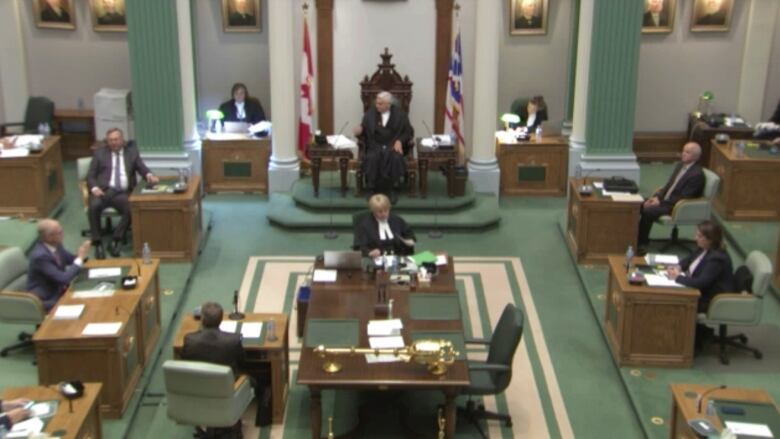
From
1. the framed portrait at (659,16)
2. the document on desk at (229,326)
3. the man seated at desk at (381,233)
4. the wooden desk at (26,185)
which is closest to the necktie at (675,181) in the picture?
the man seated at desk at (381,233)

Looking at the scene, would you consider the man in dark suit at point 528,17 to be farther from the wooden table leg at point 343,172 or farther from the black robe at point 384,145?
the wooden table leg at point 343,172

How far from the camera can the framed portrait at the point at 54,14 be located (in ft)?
52.2

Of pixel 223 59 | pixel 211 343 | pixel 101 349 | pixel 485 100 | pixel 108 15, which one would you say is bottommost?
pixel 101 349

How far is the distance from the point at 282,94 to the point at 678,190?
5390mm

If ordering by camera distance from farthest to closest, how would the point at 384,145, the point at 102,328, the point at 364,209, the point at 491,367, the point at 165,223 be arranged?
the point at 364,209 < the point at 384,145 < the point at 165,223 < the point at 102,328 < the point at 491,367

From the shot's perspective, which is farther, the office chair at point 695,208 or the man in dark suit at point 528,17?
the man in dark suit at point 528,17

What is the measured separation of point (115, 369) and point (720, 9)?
445 inches


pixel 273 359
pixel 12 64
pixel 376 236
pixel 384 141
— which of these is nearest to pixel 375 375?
pixel 273 359

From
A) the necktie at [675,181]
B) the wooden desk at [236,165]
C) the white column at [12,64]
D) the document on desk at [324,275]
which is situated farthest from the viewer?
the white column at [12,64]

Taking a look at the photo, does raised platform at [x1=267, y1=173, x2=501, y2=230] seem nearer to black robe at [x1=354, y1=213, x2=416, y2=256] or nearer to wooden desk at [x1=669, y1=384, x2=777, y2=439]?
black robe at [x1=354, y1=213, x2=416, y2=256]

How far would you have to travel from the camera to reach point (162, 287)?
11164 millimetres

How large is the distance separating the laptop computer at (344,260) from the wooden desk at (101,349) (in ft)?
5.64

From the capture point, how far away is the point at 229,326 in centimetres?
868

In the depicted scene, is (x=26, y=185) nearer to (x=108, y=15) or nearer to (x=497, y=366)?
(x=108, y=15)
